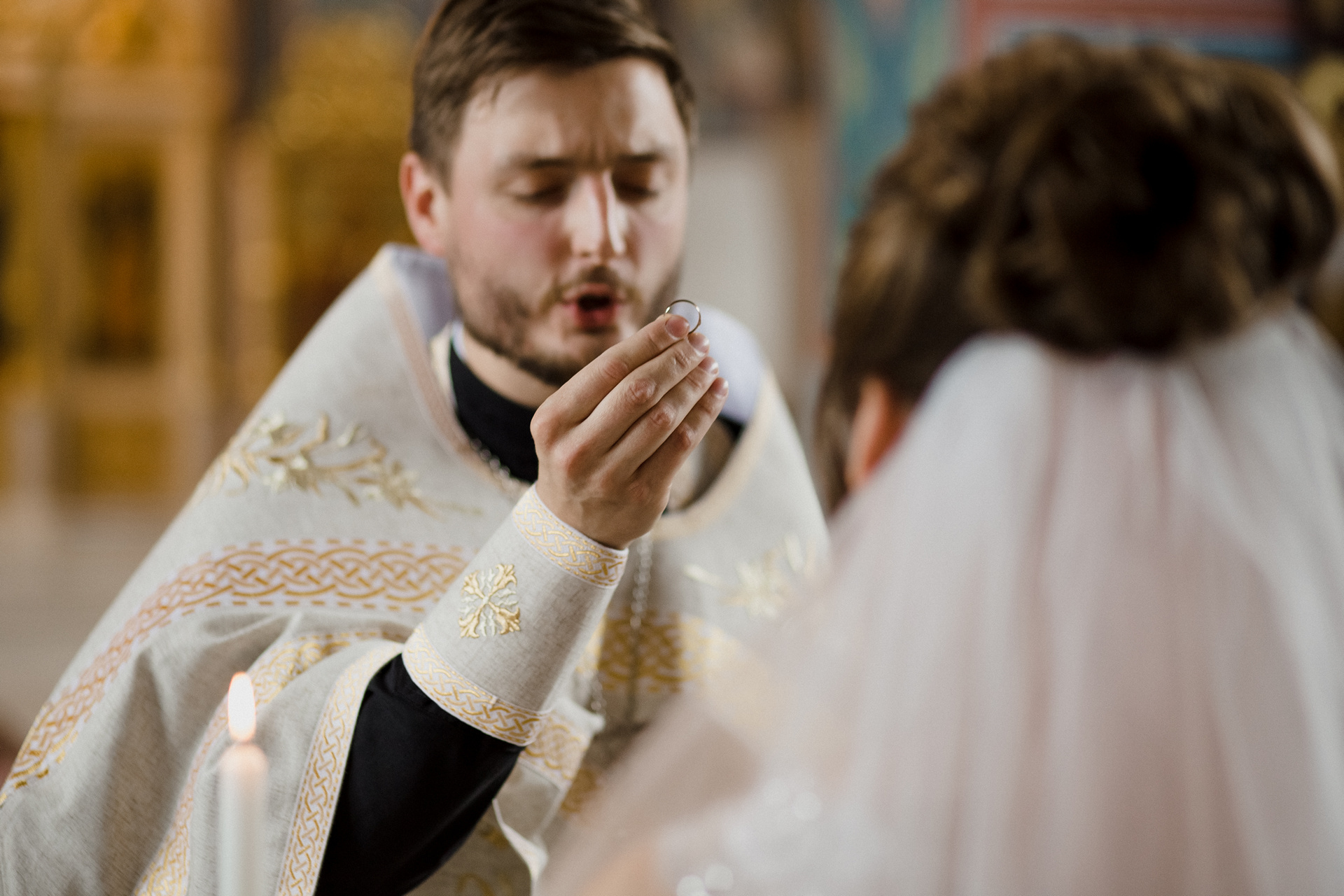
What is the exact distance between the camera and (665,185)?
1571mm

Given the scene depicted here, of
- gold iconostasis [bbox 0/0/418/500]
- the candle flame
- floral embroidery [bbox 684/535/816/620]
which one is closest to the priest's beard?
floral embroidery [bbox 684/535/816/620]

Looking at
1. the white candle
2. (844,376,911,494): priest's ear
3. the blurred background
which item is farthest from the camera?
the blurred background

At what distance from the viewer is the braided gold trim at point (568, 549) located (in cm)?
119

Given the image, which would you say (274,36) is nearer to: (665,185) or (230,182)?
(230,182)

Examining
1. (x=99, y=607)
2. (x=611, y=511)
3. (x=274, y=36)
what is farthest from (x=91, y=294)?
(x=611, y=511)

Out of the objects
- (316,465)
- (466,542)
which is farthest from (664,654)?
(316,465)

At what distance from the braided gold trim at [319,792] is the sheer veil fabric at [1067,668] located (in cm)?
36

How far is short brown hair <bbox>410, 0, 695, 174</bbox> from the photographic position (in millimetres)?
1507

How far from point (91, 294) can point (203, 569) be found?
7910 millimetres

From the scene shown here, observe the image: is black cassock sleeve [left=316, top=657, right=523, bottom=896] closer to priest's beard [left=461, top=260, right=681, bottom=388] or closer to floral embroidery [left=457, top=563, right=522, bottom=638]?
floral embroidery [left=457, top=563, right=522, bottom=638]

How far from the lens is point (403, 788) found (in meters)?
1.23

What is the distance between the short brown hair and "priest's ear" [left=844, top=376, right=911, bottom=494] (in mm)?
676

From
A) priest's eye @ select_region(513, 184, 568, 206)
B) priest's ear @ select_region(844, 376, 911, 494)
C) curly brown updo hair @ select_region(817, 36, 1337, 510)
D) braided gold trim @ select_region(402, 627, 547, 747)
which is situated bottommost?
braided gold trim @ select_region(402, 627, 547, 747)

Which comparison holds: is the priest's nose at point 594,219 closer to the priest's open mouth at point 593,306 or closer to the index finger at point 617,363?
the priest's open mouth at point 593,306
